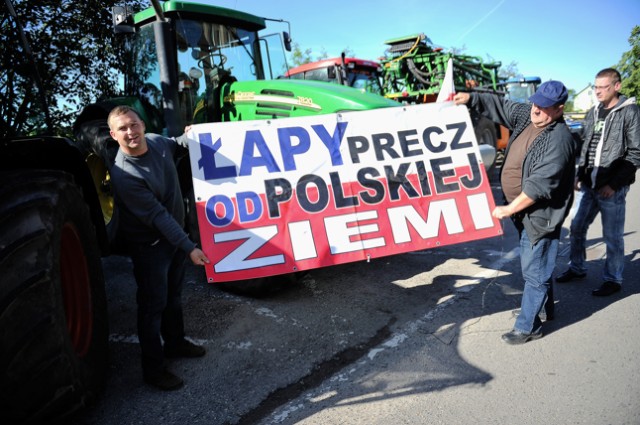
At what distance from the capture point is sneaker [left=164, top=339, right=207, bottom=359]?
10.1 feet

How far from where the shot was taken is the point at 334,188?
348 centimetres

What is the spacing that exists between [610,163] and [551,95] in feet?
4.40

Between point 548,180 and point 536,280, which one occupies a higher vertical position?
point 548,180

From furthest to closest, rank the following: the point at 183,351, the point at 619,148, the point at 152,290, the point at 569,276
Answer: the point at 569,276 < the point at 619,148 < the point at 183,351 < the point at 152,290

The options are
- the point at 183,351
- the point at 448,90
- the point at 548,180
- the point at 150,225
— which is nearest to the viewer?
the point at 150,225

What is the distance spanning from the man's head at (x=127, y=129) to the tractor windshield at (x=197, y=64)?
2213 mm

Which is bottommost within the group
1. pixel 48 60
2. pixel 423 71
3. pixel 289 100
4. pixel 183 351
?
pixel 183 351

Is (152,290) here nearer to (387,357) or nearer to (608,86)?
(387,357)

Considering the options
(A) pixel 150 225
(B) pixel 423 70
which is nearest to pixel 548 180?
(A) pixel 150 225

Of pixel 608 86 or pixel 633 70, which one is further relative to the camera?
pixel 633 70

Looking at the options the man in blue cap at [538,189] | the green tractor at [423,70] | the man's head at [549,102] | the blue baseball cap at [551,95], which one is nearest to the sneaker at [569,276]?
the man in blue cap at [538,189]

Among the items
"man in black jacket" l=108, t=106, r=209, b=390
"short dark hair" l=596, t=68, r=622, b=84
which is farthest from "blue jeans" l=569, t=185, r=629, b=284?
"man in black jacket" l=108, t=106, r=209, b=390

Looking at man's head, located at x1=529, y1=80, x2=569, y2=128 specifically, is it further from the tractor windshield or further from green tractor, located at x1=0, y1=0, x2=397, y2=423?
the tractor windshield

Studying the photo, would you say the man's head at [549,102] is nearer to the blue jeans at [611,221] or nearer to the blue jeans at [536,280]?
the blue jeans at [536,280]
